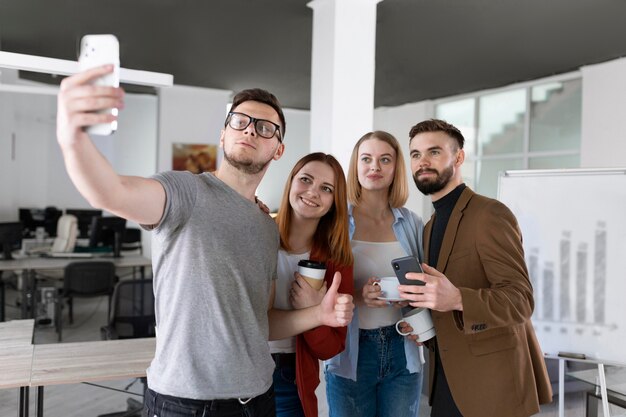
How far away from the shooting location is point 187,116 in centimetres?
927

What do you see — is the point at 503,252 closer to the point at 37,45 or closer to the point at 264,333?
the point at 264,333

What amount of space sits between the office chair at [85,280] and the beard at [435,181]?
4513 millimetres

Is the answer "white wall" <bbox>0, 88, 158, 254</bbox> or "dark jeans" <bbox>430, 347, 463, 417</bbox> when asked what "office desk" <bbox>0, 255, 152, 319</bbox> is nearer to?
"white wall" <bbox>0, 88, 158, 254</bbox>

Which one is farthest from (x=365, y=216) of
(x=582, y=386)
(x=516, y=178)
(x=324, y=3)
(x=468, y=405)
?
(x=324, y=3)

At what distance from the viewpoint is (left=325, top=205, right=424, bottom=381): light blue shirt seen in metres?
1.90

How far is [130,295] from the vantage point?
12.2ft

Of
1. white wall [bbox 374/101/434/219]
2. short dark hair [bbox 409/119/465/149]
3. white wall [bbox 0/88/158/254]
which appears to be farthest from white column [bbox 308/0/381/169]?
white wall [bbox 0/88/158/254]

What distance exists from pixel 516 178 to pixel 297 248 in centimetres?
163

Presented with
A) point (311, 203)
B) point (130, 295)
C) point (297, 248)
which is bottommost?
point (130, 295)

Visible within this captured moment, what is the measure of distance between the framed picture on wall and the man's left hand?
801 centimetres

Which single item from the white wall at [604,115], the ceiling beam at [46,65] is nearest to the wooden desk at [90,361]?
the ceiling beam at [46,65]

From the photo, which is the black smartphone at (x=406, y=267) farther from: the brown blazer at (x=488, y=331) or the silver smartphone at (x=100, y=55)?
the silver smartphone at (x=100, y=55)

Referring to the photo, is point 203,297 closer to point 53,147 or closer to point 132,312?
point 132,312

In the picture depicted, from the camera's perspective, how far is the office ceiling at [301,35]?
5121mm
